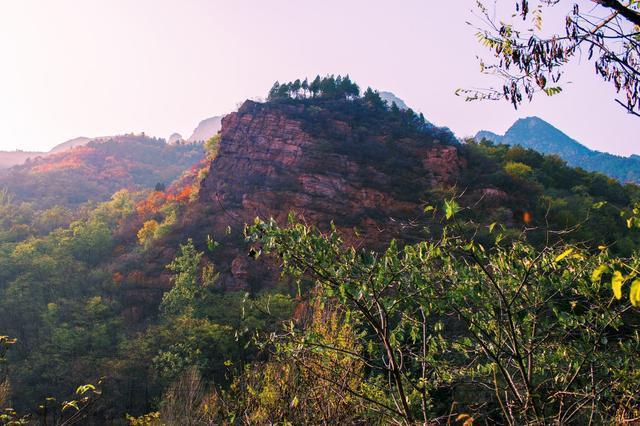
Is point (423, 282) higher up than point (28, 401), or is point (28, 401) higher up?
point (423, 282)

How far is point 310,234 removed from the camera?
3078mm

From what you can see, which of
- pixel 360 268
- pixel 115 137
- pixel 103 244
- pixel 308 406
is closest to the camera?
pixel 360 268

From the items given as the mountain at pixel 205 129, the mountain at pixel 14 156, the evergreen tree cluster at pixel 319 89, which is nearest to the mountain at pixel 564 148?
the evergreen tree cluster at pixel 319 89

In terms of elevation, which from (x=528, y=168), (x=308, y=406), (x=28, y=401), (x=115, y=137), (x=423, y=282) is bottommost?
(x=28, y=401)

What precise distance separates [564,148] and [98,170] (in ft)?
396

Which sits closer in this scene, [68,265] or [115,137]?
[68,265]

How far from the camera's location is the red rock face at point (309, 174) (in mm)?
36469

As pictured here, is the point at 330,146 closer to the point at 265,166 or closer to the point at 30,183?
the point at 265,166

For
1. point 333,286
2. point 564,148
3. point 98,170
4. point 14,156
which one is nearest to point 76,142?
point 14,156

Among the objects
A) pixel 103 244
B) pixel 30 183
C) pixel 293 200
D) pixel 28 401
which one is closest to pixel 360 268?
pixel 28 401

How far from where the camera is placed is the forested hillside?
3.23 m

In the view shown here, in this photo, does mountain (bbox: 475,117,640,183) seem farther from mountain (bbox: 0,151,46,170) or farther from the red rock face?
mountain (bbox: 0,151,46,170)

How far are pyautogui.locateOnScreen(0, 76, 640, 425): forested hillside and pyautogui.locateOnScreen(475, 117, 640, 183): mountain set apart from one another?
51.7 meters

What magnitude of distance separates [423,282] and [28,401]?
970 inches
